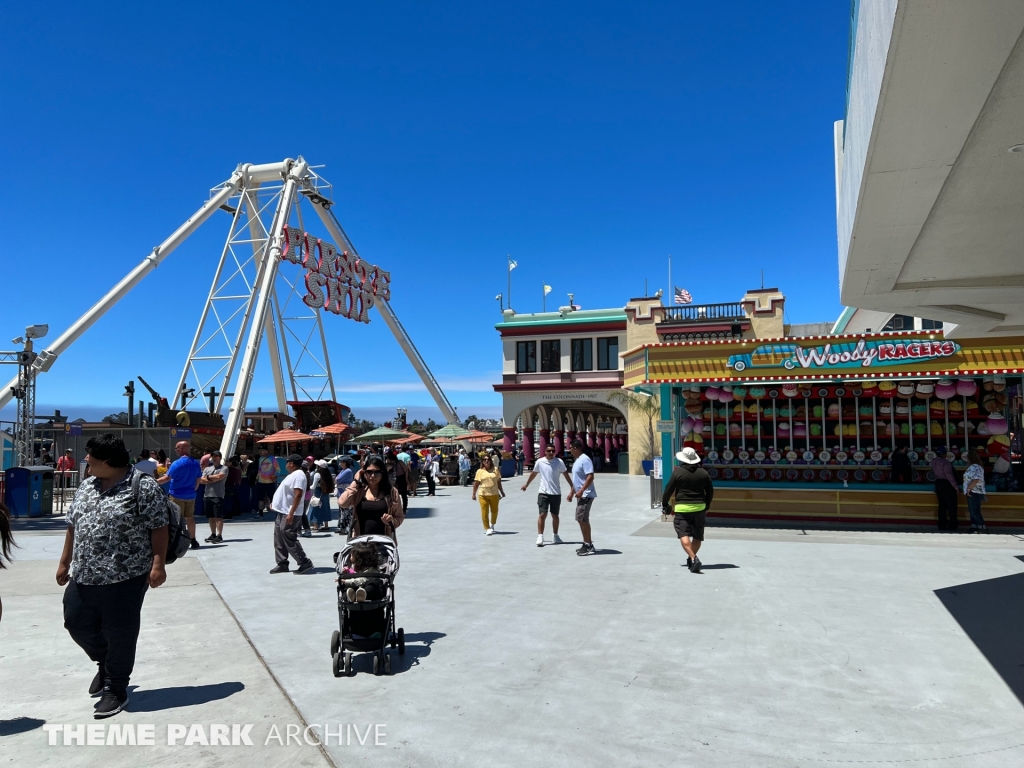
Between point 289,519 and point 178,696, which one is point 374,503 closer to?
point 178,696

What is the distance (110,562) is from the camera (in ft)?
15.4

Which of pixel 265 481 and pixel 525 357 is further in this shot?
pixel 525 357

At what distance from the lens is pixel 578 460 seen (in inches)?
438

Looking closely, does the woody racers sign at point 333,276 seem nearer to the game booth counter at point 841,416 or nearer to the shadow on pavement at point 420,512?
the shadow on pavement at point 420,512

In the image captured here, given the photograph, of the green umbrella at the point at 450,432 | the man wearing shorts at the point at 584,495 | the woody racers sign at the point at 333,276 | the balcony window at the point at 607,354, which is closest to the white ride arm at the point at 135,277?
the woody racers sign at the point at 333,276

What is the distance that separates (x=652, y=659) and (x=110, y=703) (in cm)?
401

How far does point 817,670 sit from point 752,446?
10.7 metres

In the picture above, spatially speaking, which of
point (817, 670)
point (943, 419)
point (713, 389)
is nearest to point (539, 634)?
point (817, 670)

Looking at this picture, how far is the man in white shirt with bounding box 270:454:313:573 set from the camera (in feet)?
31.1

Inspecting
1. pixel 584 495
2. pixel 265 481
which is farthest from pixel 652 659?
pixel 265 481

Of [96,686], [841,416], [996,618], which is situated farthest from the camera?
[841,416]

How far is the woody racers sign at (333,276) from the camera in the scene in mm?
27828

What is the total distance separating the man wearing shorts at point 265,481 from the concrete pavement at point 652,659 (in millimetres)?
5349

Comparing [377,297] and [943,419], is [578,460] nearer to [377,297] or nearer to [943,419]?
[943,419]
